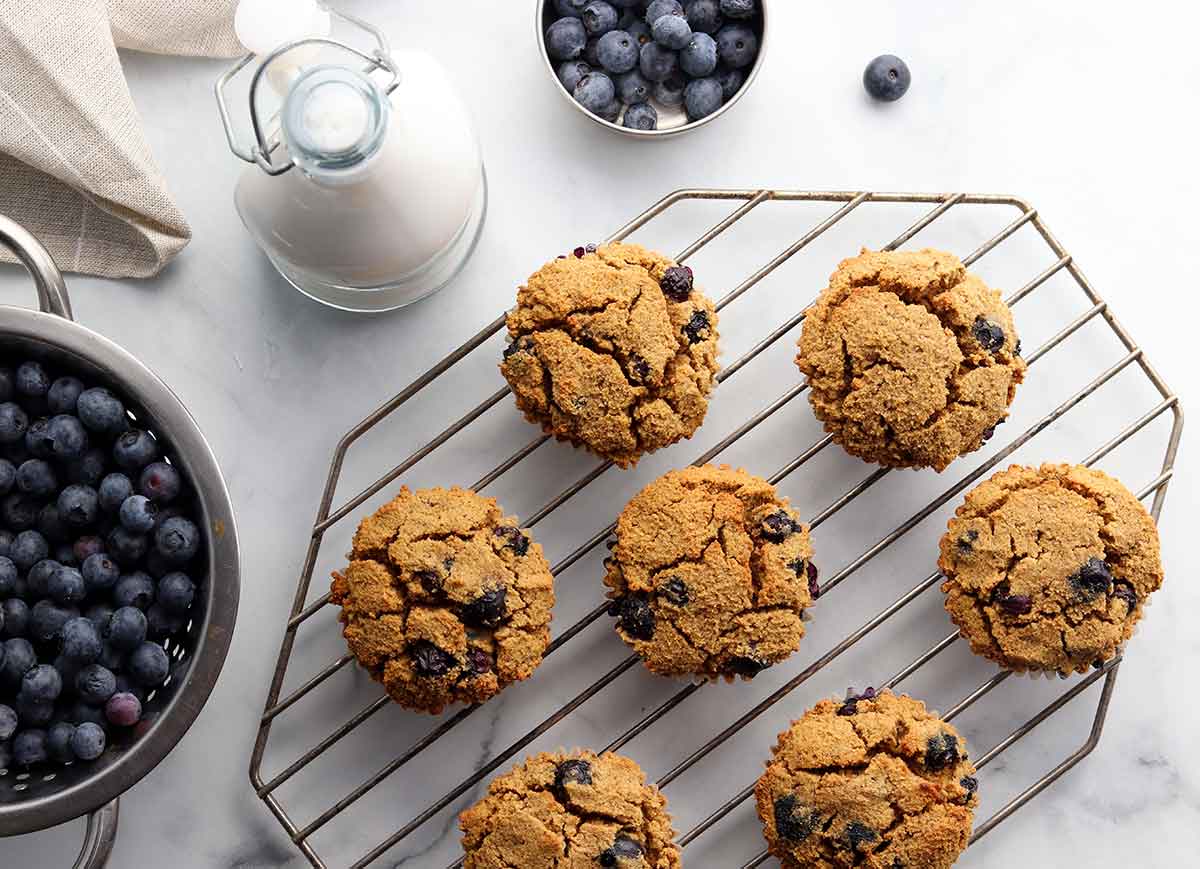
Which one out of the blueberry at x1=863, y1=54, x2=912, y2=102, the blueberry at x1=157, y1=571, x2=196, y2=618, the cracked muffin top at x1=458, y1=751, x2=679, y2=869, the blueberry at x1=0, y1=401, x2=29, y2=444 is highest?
the blueberry at x1=0, y1=401, x2=29, y2=444

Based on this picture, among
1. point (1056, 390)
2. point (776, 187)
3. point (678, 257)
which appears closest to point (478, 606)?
point (678, 257)

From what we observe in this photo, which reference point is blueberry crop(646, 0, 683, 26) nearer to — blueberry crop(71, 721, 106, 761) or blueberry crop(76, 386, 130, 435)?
blueberry crop(76, 386, 130, 435)

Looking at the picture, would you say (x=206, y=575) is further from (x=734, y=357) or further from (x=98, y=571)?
(x=734, y=357)

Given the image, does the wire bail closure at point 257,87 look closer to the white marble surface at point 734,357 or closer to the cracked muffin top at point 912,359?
the white marble surface at point 734,357

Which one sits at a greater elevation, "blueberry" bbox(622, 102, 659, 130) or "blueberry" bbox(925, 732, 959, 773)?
"blueberry" bbox(622, 102, 659, 130)

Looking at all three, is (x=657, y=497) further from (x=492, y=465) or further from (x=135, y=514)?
(x=135, y=514)

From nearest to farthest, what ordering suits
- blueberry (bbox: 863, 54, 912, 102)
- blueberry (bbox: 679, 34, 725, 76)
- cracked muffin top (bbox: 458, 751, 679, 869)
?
cracked muffin top (bbox: 458, 751, 679, 869) → blueberry (bbox: 679, 34, 725, 76) → blueberry (bbox: 863, 54, 912, 102)

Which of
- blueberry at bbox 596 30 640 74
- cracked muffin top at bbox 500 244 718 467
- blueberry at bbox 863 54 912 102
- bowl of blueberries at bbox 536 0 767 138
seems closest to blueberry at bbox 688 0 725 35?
bowl of blueberries at bbox 536 0 767 138
